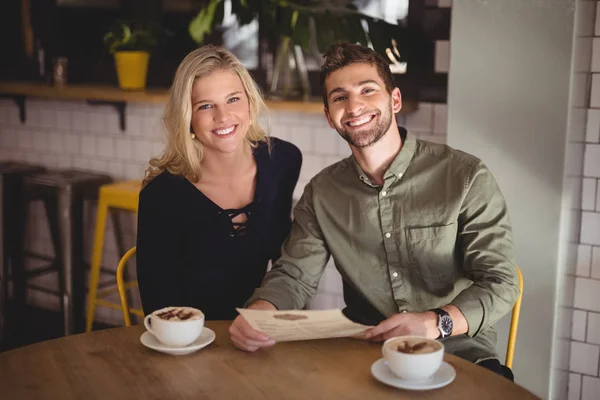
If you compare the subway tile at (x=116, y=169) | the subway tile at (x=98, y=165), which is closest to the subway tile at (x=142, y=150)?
the subway tile at (x=116, y=169)

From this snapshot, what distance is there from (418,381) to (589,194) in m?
1.56

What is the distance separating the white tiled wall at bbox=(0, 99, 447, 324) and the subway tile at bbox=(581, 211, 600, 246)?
1.11 meters

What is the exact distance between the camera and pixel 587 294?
278 centimetres

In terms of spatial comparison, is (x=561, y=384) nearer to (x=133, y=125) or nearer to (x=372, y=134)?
(x=372, y=134)

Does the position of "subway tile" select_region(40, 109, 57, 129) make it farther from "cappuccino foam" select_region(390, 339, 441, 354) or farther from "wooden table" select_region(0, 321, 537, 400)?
"cappuccino foam" select_region(390, 339, 441, 354)

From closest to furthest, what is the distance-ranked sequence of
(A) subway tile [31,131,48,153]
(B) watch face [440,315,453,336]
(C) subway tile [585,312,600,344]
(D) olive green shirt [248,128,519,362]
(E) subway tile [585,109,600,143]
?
(B) watch face [440,315,453,336] → (D) olive green shirt [248,128,519,362] → (E) subway tile [585,109,600,143] → (C) subway tile [585,312,600,344] → (A) subway tile [31,131,48,153]

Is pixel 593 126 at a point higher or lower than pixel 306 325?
higher

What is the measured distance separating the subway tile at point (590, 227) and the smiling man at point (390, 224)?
88 centimetres

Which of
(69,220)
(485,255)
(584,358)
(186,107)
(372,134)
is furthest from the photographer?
(69,220)

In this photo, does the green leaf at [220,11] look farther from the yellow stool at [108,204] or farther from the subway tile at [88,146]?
the subway tile at [88,146]

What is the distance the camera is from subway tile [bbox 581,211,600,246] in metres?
2.72

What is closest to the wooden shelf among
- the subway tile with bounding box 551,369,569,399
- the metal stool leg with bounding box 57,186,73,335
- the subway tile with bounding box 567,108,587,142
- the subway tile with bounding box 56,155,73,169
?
the subway tile with bounding box 56,155,73,169

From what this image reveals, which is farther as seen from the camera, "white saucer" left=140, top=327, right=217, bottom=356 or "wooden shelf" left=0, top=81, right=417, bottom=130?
"wooden shelf" left=0, top=81, right=417, bottom=130

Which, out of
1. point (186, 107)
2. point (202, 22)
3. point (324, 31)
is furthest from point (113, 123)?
point (186, 107)
